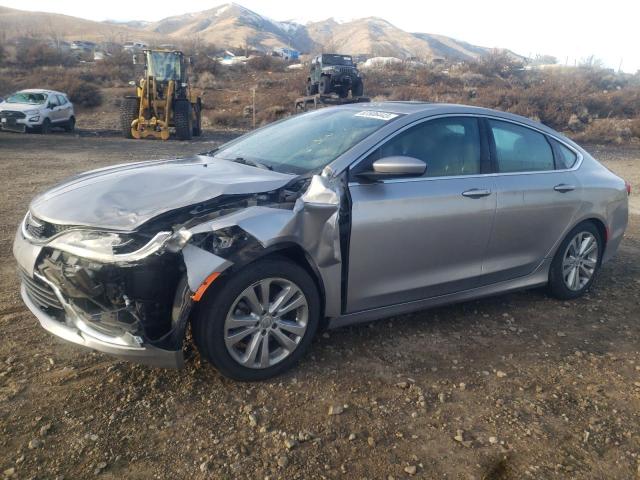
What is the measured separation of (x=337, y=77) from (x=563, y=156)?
20.7 meters

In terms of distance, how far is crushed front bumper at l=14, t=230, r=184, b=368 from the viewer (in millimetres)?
2908

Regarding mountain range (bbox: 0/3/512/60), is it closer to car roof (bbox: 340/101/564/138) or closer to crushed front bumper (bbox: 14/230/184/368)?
car roof (bbox: 340/101/564/138)

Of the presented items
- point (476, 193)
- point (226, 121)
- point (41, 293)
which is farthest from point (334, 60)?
point (41, 293)

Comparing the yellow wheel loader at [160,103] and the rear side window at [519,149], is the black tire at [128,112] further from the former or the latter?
the rear side window at [519,149]

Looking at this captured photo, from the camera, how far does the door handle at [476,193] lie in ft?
13.0

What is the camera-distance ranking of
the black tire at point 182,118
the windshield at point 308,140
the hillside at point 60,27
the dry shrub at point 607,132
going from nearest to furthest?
the windshield at point 308,140 → the black tire at point 182,118 → the dry shrub at point 607,132 → the hillside at point 60,27

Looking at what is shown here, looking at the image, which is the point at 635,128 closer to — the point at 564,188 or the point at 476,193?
the point at 564,188

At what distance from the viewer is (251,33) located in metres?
121

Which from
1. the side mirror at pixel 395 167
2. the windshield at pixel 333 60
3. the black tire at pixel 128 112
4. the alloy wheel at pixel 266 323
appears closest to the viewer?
the alloy wheel at pixel 266 323

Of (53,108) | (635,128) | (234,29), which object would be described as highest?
(234,29)

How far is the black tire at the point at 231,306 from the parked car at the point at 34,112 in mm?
18357

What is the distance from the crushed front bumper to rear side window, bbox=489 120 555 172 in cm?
286

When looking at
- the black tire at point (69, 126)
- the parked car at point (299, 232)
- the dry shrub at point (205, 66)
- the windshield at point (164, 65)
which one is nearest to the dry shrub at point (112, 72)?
the dry shrub at point (205, 66)

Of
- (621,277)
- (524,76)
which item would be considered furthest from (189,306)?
(524,76)
